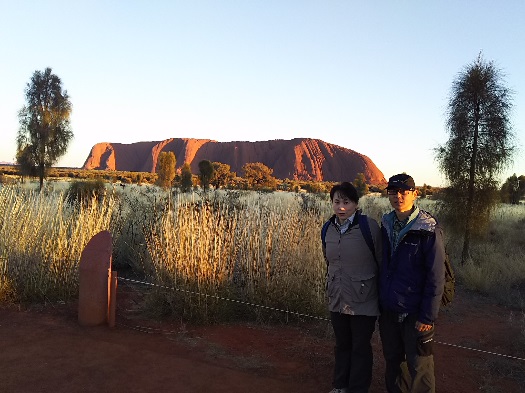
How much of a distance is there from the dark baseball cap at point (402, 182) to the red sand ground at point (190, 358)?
1.96 meters

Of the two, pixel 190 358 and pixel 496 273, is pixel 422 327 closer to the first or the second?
pixel 190 358

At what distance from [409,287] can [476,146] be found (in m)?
8.12

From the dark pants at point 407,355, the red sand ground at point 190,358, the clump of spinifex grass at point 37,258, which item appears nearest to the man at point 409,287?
the dark pants at point 407,355

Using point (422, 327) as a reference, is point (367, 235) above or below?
above

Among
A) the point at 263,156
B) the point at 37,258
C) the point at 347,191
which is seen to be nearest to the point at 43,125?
the point at 37,258

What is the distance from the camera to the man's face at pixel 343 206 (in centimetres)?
345

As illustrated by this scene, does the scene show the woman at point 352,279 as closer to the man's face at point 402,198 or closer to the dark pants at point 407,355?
the dark pants at point 407,355

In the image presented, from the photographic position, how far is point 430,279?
2.93 metres

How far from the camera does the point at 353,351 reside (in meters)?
3.56

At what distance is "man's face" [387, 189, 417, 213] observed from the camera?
3.14 m

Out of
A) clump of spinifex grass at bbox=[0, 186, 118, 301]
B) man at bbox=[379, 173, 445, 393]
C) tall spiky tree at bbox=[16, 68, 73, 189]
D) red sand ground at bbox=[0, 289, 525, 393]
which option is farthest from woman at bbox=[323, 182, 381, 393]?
tall spiky tree at bbox=[16, 68, 73, 189]

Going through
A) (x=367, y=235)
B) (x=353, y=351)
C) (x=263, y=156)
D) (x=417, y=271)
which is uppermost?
(x=263, y=156)

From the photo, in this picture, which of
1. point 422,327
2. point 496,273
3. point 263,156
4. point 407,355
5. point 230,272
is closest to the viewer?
point 422,327

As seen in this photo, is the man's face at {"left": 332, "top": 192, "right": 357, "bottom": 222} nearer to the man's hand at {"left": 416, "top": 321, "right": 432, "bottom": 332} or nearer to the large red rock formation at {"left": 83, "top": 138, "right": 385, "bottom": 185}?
the man's hand at {"left": 416, "top": 321, "right": 432, "bottom": 332}
